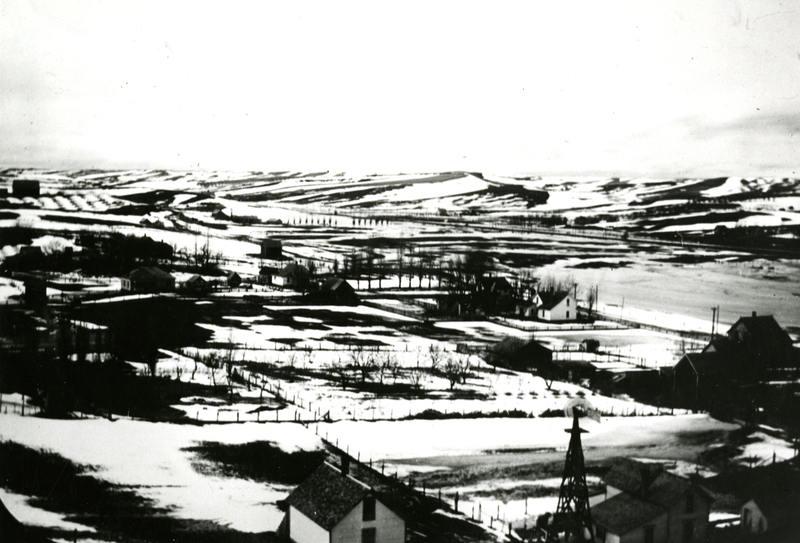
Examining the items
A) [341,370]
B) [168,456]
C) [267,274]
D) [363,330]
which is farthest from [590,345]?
[168,456]

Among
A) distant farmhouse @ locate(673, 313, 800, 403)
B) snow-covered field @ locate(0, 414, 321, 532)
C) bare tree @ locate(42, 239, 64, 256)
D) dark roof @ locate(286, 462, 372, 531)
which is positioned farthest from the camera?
distant farmhouse @ locate(673, 313, 800, 403)

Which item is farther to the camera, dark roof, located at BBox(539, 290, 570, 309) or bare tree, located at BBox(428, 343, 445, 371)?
dark roof, located at BBox(539, 290, 570, 309)

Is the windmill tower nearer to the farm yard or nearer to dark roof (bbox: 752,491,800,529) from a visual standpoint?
the farm yard

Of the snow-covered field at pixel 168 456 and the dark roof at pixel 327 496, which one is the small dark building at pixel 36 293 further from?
the dark roof at pixel 327 496

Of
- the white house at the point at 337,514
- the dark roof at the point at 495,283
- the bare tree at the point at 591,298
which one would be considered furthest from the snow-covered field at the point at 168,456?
the bare tree at the point at 591,298

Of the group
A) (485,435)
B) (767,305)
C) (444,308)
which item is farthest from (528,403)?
(767,305)

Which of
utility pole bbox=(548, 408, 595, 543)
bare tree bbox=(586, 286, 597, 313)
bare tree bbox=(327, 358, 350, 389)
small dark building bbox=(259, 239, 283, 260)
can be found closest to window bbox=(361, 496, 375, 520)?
bare tree bbox=(327, 358, 350, 389)
